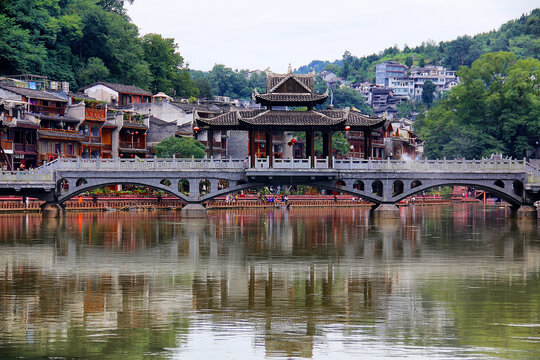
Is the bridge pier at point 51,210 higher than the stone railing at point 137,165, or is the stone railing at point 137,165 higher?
the stone railing at point 137,165

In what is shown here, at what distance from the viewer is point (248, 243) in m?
49.6

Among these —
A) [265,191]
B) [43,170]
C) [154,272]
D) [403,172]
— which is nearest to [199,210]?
[43,170]

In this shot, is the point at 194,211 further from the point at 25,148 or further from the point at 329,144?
the point at 25,148

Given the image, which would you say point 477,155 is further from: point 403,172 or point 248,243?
point 248,243

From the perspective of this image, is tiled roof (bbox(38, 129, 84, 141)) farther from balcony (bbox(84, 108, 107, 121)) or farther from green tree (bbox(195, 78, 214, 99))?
green tree (bbox(195, 78, 214, 99))

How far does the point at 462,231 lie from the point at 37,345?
44937 mm

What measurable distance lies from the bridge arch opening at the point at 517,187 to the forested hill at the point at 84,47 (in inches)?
2455

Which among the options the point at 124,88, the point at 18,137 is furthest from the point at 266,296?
the point at 124,88

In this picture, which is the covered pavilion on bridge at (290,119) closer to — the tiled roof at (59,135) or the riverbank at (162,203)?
the riverbank at (162,203)

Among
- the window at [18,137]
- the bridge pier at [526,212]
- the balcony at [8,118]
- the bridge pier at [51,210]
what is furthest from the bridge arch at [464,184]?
the window at [18,137]

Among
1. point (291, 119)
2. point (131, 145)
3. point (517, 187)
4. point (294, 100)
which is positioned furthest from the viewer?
point (131, 145)

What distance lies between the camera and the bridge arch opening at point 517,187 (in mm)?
76556

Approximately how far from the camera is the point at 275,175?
73.6 m

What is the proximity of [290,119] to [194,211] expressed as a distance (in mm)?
11804
